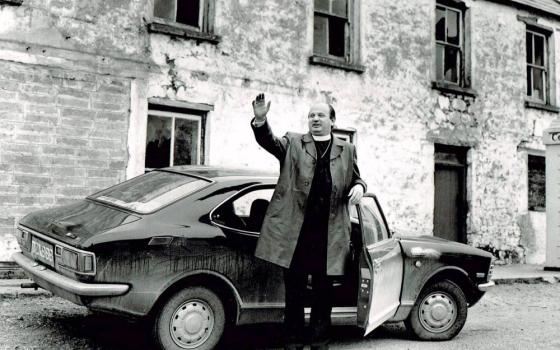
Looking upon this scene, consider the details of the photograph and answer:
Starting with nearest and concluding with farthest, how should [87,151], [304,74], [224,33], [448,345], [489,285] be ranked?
1. [448,345]
2. [489,285]
3. [87,151]
4. [224,33]
5. [304,74]

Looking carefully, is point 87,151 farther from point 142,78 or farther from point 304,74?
point 304,74

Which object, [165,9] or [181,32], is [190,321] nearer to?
[181,32]

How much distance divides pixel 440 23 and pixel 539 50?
3.60 m

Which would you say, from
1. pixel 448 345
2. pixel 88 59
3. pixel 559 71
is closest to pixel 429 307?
pixel 448 345

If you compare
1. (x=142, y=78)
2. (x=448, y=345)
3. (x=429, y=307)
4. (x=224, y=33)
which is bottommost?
(x=448, y=345)

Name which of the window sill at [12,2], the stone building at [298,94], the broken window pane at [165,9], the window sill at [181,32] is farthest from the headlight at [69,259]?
the broken window pane at [165,9]

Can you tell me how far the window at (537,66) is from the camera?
1445cm

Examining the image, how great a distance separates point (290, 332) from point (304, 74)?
722 centimetres

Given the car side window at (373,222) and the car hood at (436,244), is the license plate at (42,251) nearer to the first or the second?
the car side window at (373,222)

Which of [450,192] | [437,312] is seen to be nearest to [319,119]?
[437,312]

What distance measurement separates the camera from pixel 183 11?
9.62 meters

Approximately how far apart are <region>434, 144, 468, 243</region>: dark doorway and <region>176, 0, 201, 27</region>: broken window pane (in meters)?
6.11

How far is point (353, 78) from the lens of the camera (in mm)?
11258

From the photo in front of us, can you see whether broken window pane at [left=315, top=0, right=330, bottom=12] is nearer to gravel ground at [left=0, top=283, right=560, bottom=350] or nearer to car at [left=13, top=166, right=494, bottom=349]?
gravel ground at [left=0, top=283, right=560, bottom=350]
